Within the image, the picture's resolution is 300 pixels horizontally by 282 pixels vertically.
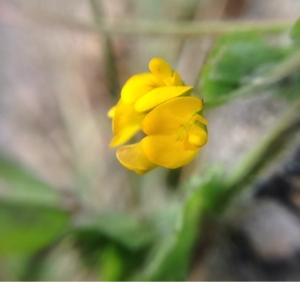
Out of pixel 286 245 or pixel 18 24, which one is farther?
pixel 18 24

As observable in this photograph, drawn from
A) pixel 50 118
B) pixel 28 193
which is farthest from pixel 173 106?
pixel 50 118

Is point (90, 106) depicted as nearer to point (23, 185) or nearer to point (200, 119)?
point (23, 185)

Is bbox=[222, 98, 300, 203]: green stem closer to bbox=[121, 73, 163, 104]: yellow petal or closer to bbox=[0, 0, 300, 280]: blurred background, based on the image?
bbox=[0, 0, 300, 280]: blurred background

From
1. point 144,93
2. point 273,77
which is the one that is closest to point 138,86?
point 144,93

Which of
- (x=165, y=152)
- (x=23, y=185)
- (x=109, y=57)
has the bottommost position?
(x=165, y=152)

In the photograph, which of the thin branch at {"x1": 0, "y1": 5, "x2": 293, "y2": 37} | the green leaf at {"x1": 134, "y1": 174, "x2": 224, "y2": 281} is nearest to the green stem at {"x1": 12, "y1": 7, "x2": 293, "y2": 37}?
the thin branch at {"x1": 0, "y1": 5, "x2": 293, "y2": 37}

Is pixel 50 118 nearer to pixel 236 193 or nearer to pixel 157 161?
pixel 236 193
